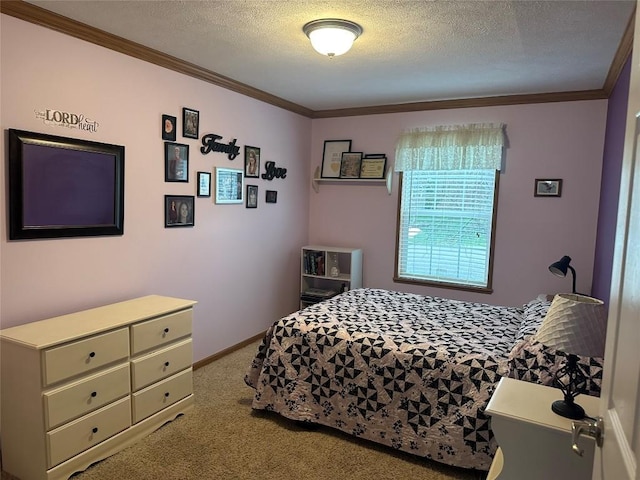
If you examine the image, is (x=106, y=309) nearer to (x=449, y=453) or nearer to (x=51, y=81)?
(x=51, y=81)

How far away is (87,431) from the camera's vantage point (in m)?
2.28

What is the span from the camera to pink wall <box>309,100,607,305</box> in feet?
12.4

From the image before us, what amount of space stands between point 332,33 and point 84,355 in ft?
7.19

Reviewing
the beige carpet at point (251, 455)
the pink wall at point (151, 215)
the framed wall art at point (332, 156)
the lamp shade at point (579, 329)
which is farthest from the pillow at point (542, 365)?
the framed wall art at point (332, 156)

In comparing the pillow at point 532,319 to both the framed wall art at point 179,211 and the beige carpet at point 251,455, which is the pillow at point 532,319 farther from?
the framed wall art at point 179,211

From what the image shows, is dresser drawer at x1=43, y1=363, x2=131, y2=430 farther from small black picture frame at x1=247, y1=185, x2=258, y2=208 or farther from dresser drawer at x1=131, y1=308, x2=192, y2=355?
small black picture frame at x1=247, y1=185, x2=258, y2=208

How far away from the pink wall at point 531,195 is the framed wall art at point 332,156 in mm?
238

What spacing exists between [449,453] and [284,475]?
90 cm

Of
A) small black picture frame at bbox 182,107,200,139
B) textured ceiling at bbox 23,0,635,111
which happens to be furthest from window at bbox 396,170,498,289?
small black picture frame at bbox 182,107,200,139

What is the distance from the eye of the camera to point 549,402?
182 centimetres

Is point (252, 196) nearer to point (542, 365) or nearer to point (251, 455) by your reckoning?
point (251, 455)

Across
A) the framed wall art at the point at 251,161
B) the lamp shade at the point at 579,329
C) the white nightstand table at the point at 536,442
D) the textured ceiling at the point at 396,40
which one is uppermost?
the textured ceiling at the point at 396,40

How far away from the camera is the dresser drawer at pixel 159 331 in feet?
8.32

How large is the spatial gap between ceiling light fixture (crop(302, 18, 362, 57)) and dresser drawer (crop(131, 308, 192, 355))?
189 cm
